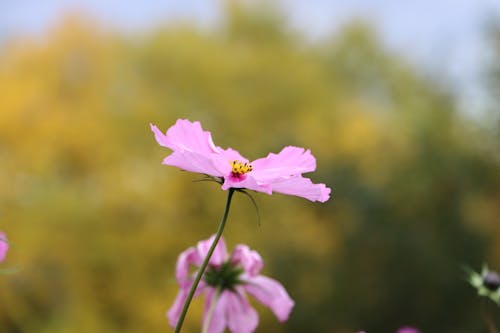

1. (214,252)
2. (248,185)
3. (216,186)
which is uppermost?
(216,186)

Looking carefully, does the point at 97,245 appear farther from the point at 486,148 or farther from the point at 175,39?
the point at 175,39

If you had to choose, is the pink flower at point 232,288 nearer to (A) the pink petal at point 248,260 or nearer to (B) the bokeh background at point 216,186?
(A) the pink petal at point 248,260

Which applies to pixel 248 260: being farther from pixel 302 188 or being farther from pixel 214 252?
pixel 302 188

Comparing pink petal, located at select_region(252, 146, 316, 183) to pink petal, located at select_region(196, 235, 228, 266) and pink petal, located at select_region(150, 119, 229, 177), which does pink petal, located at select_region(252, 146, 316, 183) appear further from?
pink petal, located at select_region(196, 235, 228, 266)

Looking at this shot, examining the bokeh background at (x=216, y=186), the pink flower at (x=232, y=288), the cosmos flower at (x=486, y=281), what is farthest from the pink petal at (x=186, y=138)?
the bokeh background at (x=216, y=186)

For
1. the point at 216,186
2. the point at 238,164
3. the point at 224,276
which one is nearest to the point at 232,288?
the point at 224,276

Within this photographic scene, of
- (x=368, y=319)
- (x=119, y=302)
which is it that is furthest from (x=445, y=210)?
(x=119, y=302)
